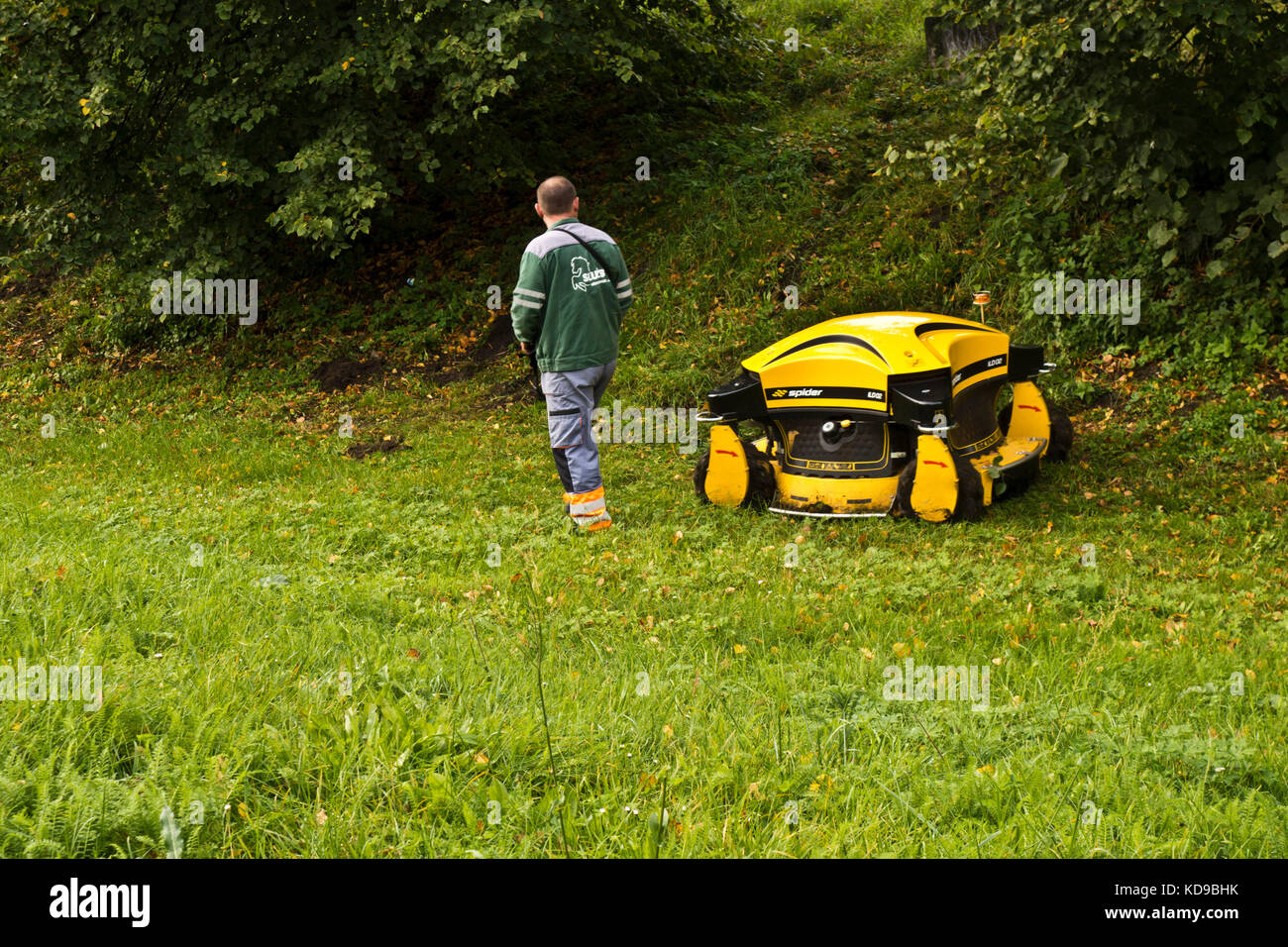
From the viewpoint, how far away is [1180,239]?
10867 millimetres

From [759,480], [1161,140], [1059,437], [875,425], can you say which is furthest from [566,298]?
[1161,140]

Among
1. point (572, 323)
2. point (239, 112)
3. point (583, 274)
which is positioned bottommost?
point (572, 323)

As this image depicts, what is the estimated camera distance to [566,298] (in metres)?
7.64

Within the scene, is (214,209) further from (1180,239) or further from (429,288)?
(1180,239)

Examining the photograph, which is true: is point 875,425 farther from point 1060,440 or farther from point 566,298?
point 566,298

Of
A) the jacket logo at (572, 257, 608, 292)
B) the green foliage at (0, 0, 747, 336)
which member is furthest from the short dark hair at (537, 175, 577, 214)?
the green foliage at (0, 0, 747, 336)

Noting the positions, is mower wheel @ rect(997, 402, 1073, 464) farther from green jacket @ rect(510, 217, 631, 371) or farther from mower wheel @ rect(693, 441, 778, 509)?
green jacket @ rect(510, 217, 631, 371)

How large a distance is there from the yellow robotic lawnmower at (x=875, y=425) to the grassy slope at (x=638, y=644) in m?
0.29

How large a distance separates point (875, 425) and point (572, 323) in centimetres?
231

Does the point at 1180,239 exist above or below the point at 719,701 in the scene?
above

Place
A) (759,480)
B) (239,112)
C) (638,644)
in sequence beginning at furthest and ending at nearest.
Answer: (239,112) → (759,480) → (638,644)

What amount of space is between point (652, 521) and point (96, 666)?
4714 millimetres

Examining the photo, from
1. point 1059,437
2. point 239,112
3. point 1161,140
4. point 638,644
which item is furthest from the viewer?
point 239,112
